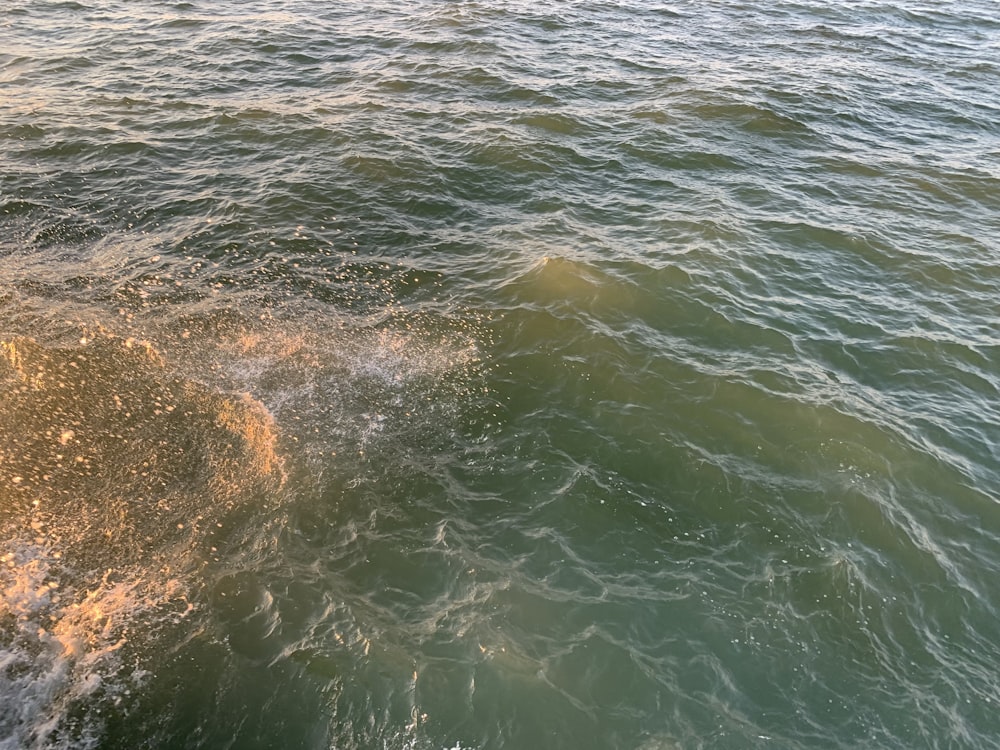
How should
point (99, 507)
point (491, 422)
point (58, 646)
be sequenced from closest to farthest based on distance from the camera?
point (58, 646) → point (99, 507) → point (491, 422)

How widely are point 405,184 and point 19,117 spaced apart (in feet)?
39.3

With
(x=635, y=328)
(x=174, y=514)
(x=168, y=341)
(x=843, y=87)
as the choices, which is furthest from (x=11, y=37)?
(x=843, y=87)

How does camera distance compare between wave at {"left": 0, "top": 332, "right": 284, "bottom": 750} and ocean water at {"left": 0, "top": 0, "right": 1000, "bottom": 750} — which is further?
ocean water at {"left": 0, "top": 0, "right": 1000, "bottom": 750}

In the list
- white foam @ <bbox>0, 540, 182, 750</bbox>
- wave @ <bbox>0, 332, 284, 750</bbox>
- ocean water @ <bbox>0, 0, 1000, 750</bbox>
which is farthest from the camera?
ocean water @ <bbox>0, 0, 1000, 750</bbox>

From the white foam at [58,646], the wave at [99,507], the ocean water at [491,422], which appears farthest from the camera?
the ocean water at [491,422]

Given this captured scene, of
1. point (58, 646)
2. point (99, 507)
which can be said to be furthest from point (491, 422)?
point (58, 646)

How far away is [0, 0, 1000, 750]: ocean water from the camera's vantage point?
7.64m

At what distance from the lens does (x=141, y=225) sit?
14.8 meters

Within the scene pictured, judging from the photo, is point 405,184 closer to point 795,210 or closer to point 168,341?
point 168,341

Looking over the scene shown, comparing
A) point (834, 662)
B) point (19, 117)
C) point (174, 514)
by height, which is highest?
point (19, 117)

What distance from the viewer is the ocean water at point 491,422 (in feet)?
25.1

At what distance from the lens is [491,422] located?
10.8 metres

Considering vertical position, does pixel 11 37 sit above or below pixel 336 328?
above

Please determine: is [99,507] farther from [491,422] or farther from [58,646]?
[491,422]
